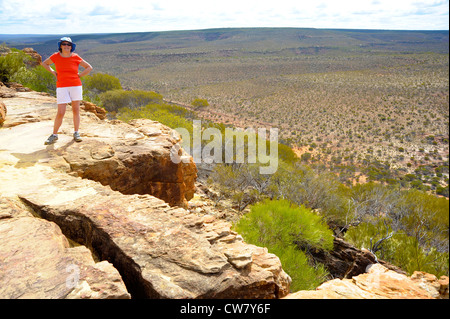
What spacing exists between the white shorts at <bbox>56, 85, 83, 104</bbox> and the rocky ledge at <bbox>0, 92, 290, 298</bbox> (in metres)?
0.96

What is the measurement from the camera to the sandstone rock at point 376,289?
3.02m

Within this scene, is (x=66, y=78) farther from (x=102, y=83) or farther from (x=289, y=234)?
(x=102, y=83)

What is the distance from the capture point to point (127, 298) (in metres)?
2.51

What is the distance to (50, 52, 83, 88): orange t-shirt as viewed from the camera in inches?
223

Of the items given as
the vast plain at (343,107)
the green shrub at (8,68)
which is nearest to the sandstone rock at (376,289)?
the green shrub at (8,68)

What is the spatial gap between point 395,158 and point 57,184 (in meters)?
23.0

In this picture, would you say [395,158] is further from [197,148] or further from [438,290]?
[438,290]

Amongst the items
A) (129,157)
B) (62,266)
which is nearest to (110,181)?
(129,157)

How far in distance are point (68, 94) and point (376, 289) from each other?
6.09 meters

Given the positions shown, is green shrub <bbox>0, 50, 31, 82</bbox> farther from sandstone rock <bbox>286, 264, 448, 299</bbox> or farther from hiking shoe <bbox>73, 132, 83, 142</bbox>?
sandstone rock <bbox>286, 264, 448, 299</bbox>

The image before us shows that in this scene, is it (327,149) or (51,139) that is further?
(327,149)

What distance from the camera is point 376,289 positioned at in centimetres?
329

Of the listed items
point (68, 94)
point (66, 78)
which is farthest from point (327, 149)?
point (66, 78)

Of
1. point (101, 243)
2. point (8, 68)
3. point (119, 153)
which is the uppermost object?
point (8, 68)
